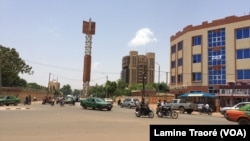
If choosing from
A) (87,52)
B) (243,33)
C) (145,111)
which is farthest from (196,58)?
(87,52)

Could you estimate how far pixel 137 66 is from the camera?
144250 mm

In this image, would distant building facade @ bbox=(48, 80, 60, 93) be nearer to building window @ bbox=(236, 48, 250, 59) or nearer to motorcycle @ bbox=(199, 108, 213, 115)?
building window @ bbox=(236, 48, 250, 59)

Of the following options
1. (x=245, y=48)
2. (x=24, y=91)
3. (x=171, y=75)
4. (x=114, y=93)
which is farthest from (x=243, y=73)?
(x=114, y=93)

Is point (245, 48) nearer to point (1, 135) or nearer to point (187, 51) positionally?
point (187, 51)

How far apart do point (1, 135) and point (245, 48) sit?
Answer: 48734 mm

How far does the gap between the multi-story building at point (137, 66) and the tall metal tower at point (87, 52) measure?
16253 millimetres

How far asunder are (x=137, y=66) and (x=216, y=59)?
83170 mm

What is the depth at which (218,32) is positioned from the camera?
61406 millimetres

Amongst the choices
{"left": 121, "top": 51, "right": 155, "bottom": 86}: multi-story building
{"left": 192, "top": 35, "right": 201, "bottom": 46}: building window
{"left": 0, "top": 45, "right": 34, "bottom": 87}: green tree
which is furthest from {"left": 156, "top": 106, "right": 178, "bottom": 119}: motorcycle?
{"left": 121, "top": 51, "right": 155, "bottom": 86}: multi-story building

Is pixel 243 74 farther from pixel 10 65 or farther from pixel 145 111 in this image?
pixel 10 65

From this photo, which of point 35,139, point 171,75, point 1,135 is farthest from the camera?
point 171,75

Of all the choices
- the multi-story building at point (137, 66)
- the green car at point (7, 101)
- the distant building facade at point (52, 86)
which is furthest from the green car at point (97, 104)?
the distant building facade at point (52, 86)

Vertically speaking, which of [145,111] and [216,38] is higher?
[216,38]

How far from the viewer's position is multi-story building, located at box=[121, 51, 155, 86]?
437ft
